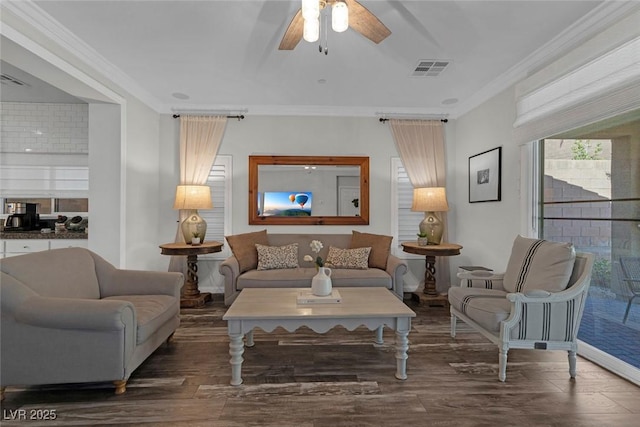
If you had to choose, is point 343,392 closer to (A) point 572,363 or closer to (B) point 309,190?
(A) point 572,363

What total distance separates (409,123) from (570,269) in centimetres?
301

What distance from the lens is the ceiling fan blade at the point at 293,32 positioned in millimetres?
2093

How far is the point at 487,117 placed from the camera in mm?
4047

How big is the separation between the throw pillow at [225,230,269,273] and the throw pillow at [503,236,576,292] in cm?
283

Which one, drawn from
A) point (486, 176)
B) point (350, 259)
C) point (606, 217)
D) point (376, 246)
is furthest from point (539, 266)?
point (350, 259)

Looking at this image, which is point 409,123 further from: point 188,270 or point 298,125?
point 188,270

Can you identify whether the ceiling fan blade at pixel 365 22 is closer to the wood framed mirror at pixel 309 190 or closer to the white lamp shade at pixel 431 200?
the white lamp shade at pixel 431 200

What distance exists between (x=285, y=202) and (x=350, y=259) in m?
1.35

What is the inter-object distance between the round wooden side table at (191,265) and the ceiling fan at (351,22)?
269 centimetres

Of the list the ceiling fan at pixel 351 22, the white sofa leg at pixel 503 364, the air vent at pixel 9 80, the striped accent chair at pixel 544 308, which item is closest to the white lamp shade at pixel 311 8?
the ceiling fan at pixel 351 22

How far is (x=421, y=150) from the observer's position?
4.78 meters

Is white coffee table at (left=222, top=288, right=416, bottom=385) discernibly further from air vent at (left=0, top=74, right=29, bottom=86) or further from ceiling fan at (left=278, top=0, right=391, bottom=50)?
air vent at (left=0, top=74, right=29, bottom=86)

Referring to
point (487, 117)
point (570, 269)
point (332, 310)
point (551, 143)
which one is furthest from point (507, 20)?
point (332, 310)

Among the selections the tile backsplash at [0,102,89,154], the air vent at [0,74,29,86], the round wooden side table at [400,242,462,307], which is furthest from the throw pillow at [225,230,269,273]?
the air vent at [0,74,29,86]
